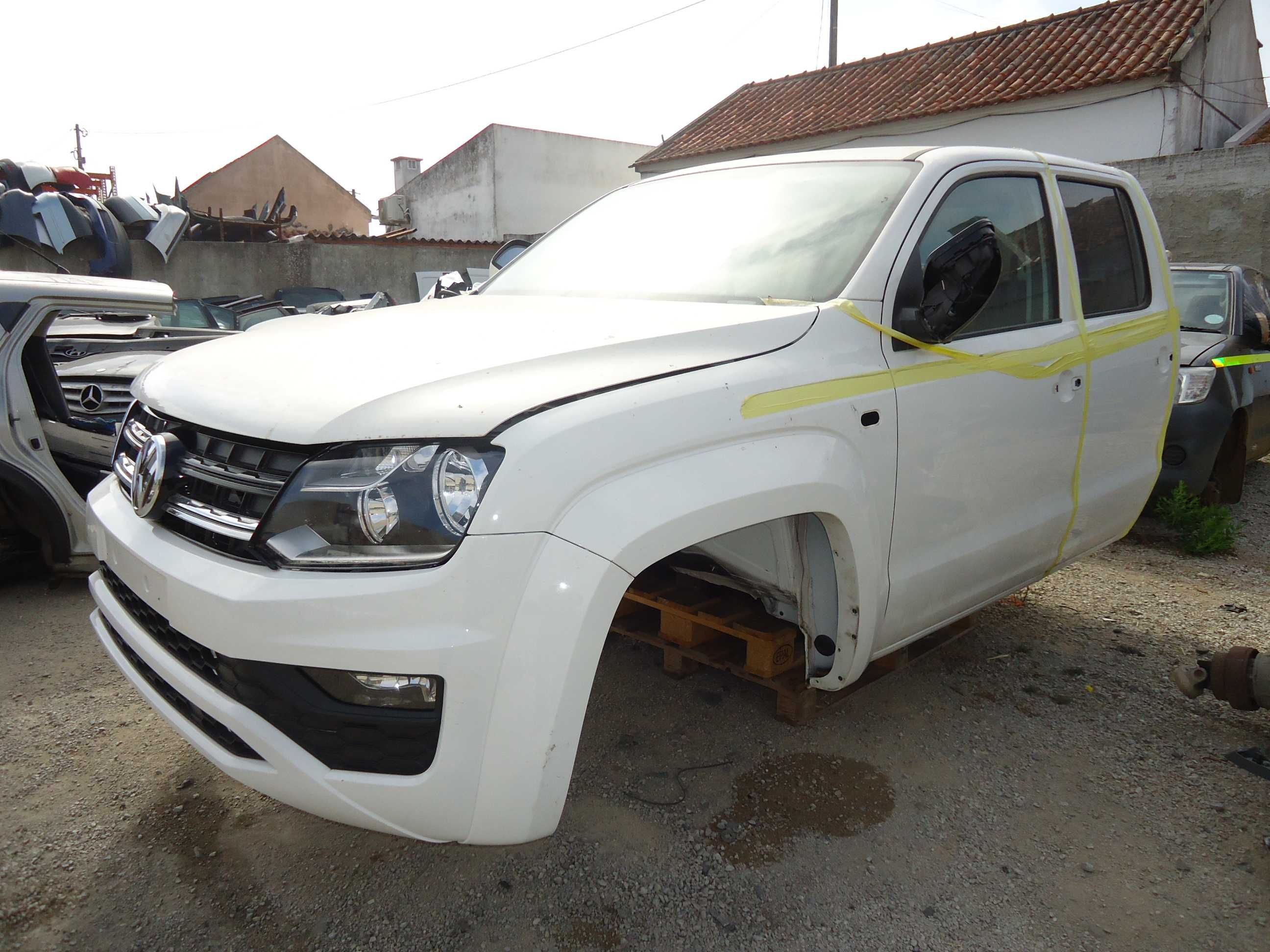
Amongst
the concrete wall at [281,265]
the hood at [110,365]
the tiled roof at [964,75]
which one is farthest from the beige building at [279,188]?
the hood at [110,365]

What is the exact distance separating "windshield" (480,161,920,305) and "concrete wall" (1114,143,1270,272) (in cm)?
1027

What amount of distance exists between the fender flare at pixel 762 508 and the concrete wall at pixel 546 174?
23.9m

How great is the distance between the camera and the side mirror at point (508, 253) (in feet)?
12.0

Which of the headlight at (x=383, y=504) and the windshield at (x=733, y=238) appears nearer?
the headlight at (x=383, y=504)

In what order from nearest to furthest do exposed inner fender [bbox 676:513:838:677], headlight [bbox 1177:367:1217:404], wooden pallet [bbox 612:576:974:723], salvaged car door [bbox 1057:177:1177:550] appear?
exposed inner fender [bbox 676:513:838:677], wooden pallet [bbox 612:576:974:723], salvaged car door [bbox 1057:177:1177:550], headlight [bbox 1177:367:1217:404]

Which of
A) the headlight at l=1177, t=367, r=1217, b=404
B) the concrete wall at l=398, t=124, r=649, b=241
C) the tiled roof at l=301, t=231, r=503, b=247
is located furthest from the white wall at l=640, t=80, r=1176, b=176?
the headlight at l=1177, t=367, r=1217, b=404

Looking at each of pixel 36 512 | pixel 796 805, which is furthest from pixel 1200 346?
pixel 36 512

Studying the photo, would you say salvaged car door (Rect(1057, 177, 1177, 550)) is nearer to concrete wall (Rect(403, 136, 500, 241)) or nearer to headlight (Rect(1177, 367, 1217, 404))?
headlight (Rect(1177, 367, 1217, 404))

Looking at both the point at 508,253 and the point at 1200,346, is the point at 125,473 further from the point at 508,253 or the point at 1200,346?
the point at 1200,346

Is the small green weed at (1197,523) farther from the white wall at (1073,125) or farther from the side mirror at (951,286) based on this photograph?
the white wall at (1073,125)

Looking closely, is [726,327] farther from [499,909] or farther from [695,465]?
[499,909]

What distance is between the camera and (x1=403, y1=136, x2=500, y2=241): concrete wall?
25.3 metres

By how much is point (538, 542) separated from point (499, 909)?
1065 mm

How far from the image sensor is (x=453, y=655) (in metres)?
1.56
